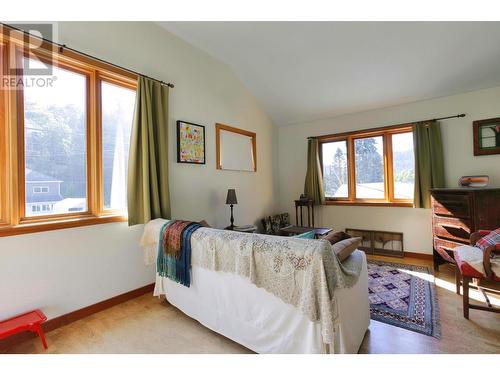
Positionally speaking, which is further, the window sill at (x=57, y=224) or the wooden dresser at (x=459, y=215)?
the wooden dresser at (x=459, y=215)

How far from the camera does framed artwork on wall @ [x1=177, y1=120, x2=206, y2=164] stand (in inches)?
117

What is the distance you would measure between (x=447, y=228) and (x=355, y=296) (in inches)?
88.1

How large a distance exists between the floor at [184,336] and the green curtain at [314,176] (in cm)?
240

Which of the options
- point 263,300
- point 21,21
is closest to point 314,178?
point 263,300

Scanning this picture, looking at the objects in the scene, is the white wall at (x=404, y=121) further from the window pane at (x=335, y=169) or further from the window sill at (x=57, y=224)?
the window sill at (x=57, y=224)

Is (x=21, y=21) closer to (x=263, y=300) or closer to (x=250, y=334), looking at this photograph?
(x=263, y=300)

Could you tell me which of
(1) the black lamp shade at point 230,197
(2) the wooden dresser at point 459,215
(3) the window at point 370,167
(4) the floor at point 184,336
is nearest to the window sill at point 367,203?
(3) the window at point 370,167

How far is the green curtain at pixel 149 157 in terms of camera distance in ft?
8.03

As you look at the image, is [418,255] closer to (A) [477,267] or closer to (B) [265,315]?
(A) [477,267]

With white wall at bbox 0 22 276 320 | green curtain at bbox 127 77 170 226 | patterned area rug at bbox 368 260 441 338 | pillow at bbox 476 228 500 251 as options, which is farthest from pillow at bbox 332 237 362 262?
white wall at bbox 0 22 276 320

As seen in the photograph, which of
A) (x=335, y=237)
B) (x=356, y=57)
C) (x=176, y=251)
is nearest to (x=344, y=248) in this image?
(x=335, y=237)

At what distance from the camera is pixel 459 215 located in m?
2.77

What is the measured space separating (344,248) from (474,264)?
1355 mm

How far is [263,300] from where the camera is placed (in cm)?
151
